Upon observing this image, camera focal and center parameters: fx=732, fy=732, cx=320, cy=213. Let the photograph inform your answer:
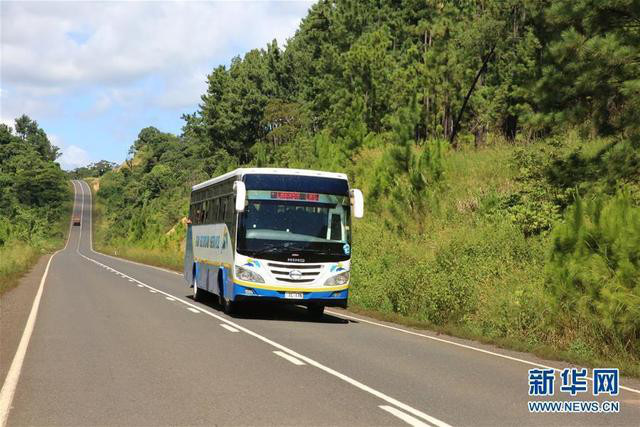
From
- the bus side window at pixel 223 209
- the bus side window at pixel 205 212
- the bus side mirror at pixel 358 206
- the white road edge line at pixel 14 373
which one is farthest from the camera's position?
the bus side window at pixel 205 212

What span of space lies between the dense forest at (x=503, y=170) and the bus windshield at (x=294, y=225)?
250cm

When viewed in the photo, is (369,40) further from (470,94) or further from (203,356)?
(203,356)

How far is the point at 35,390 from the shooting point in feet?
26.0

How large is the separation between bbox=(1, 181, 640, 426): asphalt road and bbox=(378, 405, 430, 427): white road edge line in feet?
0.06

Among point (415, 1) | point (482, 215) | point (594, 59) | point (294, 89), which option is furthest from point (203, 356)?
point (294, 89)

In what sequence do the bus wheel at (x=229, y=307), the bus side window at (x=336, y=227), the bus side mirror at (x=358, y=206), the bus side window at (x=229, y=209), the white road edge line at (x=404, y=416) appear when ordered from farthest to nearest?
the bus wheel at (x=229, y=307) → the bus side window at (x=229, y=209) → the bus side window at (x=336, y=227) → the bus side mirror at (x=358, y=206) → the white road edge line at (x=404, y=416)

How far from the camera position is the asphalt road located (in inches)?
276

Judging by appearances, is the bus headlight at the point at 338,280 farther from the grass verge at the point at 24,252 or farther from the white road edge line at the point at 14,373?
the grass verge at the point at 24,252

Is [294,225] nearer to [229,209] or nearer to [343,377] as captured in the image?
[229,209]

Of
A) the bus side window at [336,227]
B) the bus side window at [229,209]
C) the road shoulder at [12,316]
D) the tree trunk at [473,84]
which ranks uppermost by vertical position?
the tree trunk at [473,84]

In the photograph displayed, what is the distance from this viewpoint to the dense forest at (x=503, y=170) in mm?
12320

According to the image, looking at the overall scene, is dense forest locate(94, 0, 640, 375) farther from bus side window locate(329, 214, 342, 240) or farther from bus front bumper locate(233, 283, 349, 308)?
bus side window locate(329, 214, 342, 240)

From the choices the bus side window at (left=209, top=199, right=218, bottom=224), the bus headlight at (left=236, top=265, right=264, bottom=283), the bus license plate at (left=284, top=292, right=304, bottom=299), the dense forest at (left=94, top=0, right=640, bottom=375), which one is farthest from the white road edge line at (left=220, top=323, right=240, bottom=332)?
the bus side window at (left=209, top=199, right=218, bottom=224)

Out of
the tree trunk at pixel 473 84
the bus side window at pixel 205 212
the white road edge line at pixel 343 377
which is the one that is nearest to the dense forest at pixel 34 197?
the tree trunk at pixel 473 84
